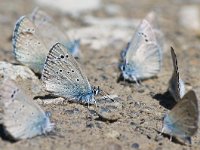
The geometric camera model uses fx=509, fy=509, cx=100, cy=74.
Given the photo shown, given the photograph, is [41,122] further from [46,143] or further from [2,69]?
[2,69]

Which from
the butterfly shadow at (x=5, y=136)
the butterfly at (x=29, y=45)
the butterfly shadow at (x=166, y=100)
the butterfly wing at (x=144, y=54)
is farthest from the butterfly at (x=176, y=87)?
the butterfly shadow at (x=5, y=136)

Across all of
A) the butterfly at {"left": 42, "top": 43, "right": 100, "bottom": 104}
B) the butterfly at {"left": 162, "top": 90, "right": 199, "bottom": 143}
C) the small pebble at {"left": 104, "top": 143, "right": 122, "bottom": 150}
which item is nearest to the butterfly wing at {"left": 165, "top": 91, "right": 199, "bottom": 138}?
the butterfly at {"left": 162, "top": 90, "right": 199, "bottom": 143}

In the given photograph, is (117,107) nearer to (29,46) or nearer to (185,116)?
(185,116)

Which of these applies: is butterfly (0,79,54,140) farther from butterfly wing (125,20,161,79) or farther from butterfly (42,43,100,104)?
Result: butterfly wing (125,20,161,79)

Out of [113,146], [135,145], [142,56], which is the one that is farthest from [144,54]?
[113,146]

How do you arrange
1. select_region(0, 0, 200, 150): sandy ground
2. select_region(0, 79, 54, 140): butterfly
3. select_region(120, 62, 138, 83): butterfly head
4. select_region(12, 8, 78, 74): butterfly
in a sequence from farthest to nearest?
select_region(120, 62, 138, 83): butterfly head, select_region(12, 8, 78, 74): butterfly, select_region(0, 0, 200, 150): sandy ground, select_region(0, 79, 54, 140): butterfly

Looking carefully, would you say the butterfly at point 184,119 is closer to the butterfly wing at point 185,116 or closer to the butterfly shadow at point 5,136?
the butterfly wing at point 185,116
